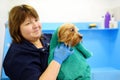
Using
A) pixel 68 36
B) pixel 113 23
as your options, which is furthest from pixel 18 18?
pixel 113 23

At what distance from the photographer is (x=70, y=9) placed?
2.71m

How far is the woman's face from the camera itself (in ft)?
4.03

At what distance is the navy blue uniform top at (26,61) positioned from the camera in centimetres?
117

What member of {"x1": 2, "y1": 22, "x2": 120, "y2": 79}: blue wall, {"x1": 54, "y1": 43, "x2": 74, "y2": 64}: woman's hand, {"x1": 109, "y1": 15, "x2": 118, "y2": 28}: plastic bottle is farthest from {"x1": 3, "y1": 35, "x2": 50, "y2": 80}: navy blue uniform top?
{"x1": 109, "y1": 15, "x2": 118, "y2": 28}: plastic bottle

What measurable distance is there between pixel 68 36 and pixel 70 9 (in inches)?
64.1

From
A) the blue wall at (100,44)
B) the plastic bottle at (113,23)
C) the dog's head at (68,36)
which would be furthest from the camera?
the blue wall at (100,44)

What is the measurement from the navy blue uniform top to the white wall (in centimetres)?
145

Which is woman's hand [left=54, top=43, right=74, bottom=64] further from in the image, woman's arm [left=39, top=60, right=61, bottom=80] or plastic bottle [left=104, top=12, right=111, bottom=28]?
plastic bottle [left=104, top=12, right=111, bottom=28]

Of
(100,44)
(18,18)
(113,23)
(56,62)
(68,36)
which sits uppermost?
(18,18)

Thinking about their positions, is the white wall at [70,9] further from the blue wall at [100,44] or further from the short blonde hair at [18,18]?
the short blonde hair at [18,18]

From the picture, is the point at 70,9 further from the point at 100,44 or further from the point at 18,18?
the point at 18,18

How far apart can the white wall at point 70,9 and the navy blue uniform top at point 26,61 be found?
1.45 metres

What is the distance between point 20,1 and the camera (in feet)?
8.46

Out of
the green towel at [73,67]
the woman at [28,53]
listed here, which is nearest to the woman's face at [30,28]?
the woman at [28,53]
